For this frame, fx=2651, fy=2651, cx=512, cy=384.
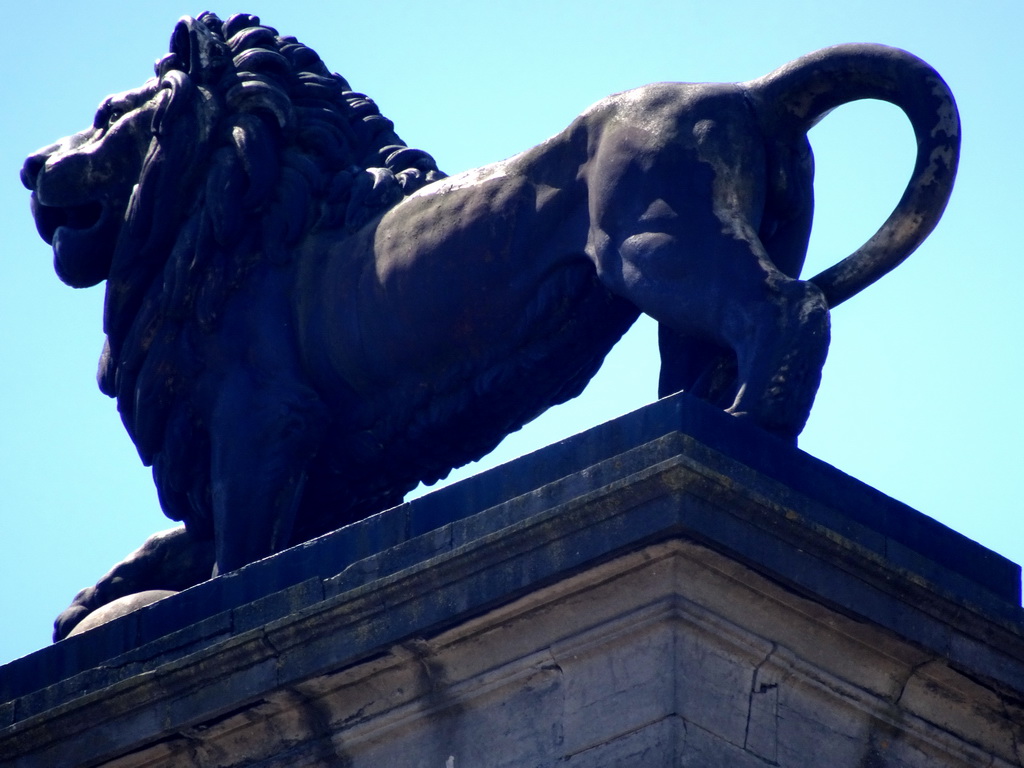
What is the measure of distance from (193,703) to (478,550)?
3.89ft

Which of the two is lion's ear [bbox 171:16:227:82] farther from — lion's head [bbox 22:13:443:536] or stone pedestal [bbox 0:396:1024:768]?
stone pedestal [bbox 0:396:1024:768]

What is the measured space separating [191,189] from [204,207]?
0.42 feet

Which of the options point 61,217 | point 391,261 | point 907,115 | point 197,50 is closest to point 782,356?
point 907,115

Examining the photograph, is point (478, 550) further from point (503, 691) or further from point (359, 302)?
point (359, 302)

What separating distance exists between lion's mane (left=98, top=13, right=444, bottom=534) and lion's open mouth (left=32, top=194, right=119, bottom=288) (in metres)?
0.19

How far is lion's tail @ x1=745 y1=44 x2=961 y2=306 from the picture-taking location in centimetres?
905

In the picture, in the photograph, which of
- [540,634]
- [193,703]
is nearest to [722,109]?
[540,634]

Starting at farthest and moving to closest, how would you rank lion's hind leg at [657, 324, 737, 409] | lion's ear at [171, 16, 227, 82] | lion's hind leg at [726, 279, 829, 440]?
lion's ear at [171, 16, 227, 82] < lion's hind leg at [657, 324, 737, 409] < lion's hind leg at [726, 279, 829, 440]

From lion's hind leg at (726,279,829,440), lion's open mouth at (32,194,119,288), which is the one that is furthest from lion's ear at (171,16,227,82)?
lion's hind leg at (726,279,829,440)

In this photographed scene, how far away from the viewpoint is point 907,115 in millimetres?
9109

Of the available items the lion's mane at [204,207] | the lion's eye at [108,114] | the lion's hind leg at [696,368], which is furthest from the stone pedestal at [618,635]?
the lion's eye at [108,114]

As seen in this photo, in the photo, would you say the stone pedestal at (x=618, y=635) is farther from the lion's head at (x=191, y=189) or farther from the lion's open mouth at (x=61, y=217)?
the lion's open mouth at (x=61, y=217)

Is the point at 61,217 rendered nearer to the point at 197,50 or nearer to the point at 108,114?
the point at 108,114

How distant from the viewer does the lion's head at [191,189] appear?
10.2m
